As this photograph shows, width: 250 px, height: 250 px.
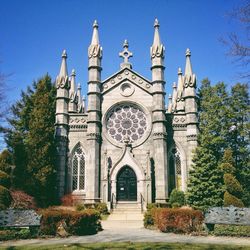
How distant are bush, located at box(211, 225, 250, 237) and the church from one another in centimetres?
1213

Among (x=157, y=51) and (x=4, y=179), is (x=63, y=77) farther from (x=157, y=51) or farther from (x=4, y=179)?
(x=4, y=179)

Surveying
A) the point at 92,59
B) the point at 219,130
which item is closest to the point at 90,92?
the point at 92,59

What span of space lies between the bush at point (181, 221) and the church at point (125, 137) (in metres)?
11.8

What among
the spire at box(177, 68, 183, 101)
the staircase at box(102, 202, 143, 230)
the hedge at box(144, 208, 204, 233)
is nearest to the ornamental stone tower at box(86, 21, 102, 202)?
the staircase at box(102, 202, 143, 230)

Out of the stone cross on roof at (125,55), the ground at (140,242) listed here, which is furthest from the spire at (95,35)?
the ground at (140,242)

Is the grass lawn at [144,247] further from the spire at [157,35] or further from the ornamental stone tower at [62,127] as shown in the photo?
the spire at [157,35]

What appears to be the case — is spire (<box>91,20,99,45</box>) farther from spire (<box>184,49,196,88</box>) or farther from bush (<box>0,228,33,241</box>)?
bush (<box>0,228,33,241</box>)

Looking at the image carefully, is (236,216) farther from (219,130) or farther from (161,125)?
(219,130)

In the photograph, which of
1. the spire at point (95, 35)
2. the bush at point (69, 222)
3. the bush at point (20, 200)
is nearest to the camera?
the bush at point (69, 222)

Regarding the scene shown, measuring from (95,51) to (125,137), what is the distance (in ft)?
32.4

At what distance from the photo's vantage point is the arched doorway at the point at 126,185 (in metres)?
28.6

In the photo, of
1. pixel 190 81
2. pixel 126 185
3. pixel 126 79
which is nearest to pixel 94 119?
pixel 126 79

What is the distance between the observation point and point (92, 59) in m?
31.5

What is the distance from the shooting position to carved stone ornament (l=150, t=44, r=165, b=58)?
102 feet
